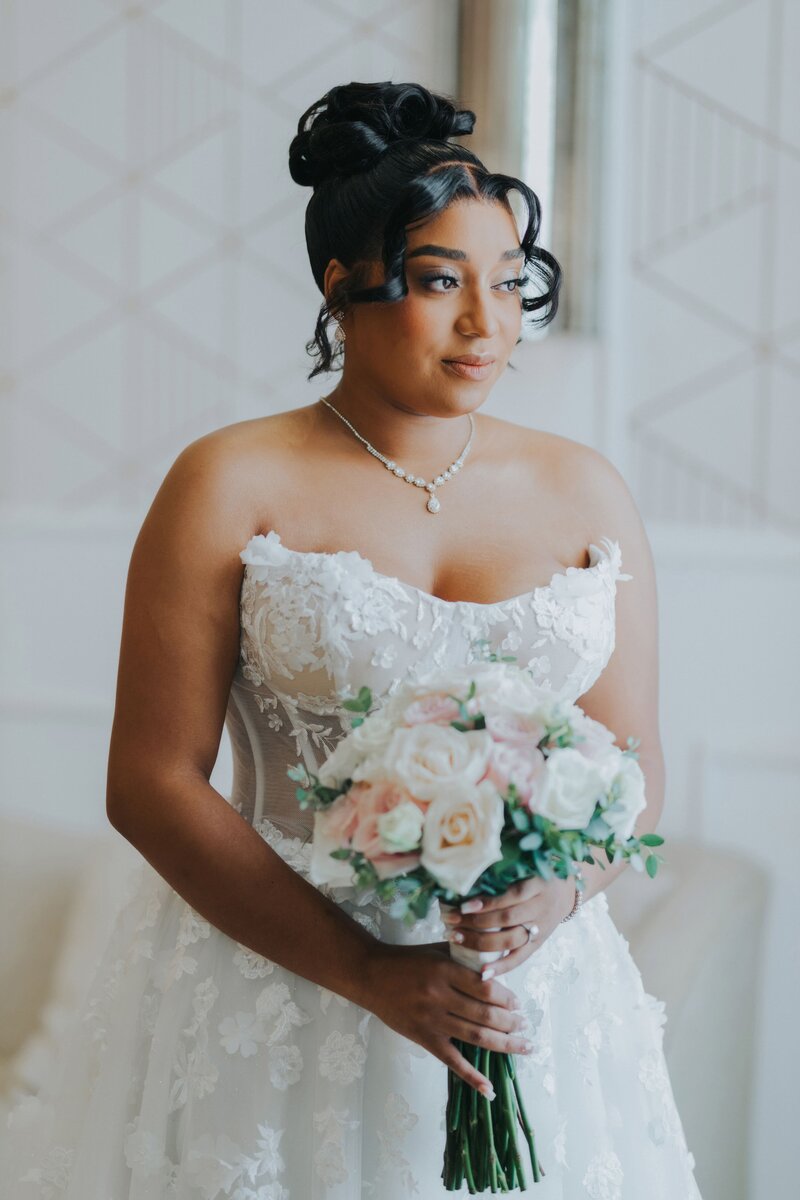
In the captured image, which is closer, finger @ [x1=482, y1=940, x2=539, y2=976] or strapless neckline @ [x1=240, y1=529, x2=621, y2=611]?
finger @ [x1=482, y1=940, x2=539, y2=976]

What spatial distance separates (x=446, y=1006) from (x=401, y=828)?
274 mm

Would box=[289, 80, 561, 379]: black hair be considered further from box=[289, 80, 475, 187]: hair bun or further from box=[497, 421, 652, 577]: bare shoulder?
box=[497, 421, 652, 577]: bare shoulder

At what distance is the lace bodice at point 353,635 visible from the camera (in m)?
1.44

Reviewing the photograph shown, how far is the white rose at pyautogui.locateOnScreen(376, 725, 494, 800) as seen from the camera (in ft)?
3.63

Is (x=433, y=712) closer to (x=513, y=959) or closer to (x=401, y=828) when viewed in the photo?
(x=401, y=828)

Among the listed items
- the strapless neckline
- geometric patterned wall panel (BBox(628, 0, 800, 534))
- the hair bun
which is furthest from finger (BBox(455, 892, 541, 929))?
geometric patterned wall panel (BBox(628, 0, 800, 534))

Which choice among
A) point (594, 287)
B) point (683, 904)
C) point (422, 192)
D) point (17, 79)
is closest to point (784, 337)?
point (594, 287)

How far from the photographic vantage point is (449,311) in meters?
1.44

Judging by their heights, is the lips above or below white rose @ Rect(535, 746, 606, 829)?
above

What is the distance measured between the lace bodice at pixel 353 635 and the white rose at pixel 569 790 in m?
0.28

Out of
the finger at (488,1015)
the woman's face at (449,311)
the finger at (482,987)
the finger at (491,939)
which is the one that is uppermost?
the woman's face at (449,311)

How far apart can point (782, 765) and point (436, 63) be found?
5.92 ft

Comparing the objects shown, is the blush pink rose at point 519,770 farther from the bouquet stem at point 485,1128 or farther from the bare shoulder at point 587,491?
the bare shoulder at point 587,491

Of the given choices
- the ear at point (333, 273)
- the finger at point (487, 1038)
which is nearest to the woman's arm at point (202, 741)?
the finger at point (487, 1038)
